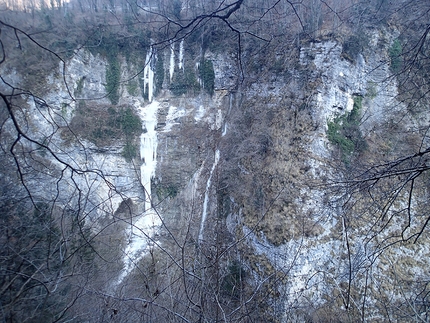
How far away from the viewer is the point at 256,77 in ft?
38.7

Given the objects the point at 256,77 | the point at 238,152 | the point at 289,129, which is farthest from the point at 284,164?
the point at 256,77

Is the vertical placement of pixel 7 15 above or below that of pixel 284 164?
above

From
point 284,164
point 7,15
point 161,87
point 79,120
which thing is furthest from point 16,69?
point 161,87

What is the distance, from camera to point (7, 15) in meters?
1.85

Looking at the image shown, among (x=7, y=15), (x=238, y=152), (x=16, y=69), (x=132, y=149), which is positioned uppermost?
(x=7, y=15)

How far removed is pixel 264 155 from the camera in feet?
32.6

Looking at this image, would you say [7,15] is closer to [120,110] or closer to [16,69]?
[16,69]

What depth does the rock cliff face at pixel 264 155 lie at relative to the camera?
7016 millimetres

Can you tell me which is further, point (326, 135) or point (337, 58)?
point (337, 58)

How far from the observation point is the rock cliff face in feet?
23.0

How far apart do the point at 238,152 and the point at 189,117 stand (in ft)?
13.9

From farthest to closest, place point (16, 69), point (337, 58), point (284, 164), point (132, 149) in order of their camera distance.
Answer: point (132, 149) → point (337, 58) → point (284, 164) → point (16, 69)

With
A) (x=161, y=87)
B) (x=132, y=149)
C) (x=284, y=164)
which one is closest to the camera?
(x=284, y=164)

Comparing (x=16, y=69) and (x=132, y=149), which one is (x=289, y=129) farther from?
(x=16, y=69)
